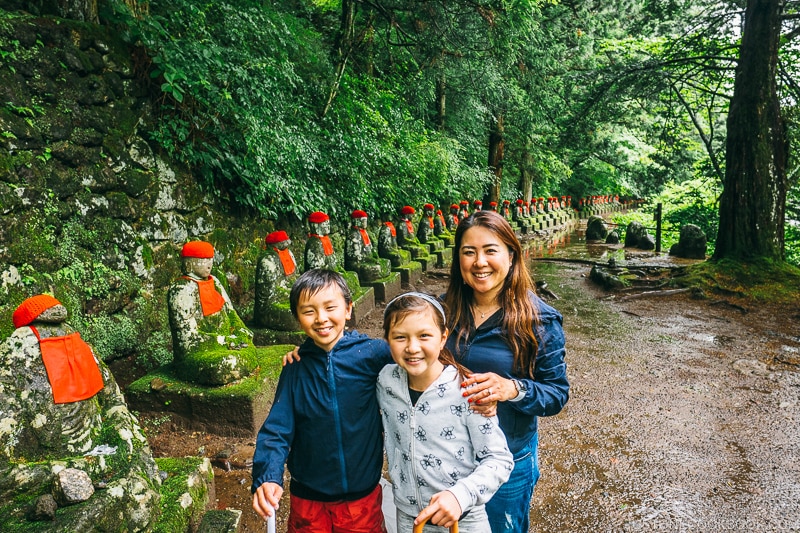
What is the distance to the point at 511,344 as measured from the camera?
5.72ft

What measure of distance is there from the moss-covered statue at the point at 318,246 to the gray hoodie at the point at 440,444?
14.1 ft

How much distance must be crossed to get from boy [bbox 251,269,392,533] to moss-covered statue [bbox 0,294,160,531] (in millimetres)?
758

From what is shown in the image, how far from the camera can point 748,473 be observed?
316 cm

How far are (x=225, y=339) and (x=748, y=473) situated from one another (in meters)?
3.88

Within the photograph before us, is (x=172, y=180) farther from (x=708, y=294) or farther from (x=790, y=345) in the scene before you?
(x=708, y=294)

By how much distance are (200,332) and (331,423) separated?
2.38 meters

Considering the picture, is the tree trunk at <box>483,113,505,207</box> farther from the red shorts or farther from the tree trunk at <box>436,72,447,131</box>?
the red shorts

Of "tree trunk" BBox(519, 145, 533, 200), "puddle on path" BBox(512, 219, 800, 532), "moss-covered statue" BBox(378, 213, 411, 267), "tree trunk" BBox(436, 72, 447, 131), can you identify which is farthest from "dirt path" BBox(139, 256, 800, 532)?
"tree trunk" BBox(519, 145, 533, 200)

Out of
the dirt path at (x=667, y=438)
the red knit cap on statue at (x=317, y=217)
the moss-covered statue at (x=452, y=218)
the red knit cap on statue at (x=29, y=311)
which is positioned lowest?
the dirt path at (x=667, y=438)

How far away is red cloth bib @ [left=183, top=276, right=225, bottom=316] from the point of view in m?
3.75

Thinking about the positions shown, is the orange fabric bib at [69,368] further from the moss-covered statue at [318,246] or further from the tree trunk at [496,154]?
the tree trunk at [496,154]

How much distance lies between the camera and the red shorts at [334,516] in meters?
1.76

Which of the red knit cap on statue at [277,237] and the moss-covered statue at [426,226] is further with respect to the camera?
the moss-covered statue at [426,226]

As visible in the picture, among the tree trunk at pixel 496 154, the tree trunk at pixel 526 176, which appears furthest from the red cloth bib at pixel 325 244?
the tree trunk at pixel 526 176
